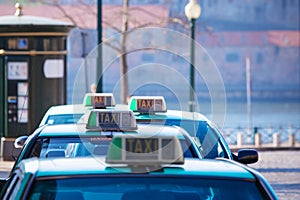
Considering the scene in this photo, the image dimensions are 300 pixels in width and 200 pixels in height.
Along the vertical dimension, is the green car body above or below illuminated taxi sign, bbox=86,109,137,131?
below

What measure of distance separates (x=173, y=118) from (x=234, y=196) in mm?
5308

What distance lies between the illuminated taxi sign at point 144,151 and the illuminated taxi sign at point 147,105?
5.37 metres

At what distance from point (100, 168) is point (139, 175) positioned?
0.22 metres

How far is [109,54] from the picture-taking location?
1622 inches

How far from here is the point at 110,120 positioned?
7777 mm

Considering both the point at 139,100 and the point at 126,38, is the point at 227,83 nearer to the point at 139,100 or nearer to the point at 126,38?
the point at 126,38

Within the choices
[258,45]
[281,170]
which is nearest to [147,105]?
[281,170]

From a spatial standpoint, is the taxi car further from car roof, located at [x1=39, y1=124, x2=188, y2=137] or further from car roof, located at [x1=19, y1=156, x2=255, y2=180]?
car roof, located at [x1=19, y1=156, x2=255, y2=180]

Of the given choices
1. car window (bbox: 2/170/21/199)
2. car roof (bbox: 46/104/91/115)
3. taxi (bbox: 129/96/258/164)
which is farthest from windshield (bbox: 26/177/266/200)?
car roof (bbox: 46/104/91/115)

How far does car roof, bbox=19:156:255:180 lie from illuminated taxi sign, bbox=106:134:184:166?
0.09m

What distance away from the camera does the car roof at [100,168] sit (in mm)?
4777

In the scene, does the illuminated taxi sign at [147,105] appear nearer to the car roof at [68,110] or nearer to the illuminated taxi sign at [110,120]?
the car roof at [68,110]

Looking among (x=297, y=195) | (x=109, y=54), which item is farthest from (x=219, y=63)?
(x=297, y=195)

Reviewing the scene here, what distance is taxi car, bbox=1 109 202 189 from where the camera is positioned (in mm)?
7609
